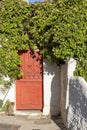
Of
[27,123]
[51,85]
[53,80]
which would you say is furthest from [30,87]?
[27,123]

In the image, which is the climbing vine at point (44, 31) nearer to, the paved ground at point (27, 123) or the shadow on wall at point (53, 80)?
the shadow on wall at point (53, 80)

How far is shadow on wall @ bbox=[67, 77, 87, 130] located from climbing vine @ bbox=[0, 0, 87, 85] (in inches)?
46.3

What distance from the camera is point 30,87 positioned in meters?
13.0

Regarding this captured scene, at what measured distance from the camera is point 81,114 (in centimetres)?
863

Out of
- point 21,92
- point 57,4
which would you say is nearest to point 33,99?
point 21,92

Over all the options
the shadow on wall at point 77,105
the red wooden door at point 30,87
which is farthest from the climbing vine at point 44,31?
the shadow on wall at point 77,105

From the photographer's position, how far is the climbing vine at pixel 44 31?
11.1 m

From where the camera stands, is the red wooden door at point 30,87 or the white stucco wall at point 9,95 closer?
the white stucco wall at point 9,95

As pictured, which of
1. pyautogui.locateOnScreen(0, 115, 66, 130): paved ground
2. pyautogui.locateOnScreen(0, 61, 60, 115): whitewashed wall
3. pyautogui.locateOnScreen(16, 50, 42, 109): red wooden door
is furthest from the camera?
pyautogui.locateOnScreen(16, 50, 42, 109): red wooden door

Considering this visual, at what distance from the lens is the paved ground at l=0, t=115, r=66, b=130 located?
10.7 meters

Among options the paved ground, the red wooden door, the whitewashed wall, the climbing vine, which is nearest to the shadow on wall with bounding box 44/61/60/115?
the whitewashed wall

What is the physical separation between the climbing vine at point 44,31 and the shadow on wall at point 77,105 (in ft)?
3.86

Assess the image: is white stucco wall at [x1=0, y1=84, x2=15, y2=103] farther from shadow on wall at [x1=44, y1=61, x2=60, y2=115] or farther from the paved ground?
shadow on wall at [x1=44, y1=61, x2=60, y2=115]

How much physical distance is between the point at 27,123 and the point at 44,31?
300 cm
